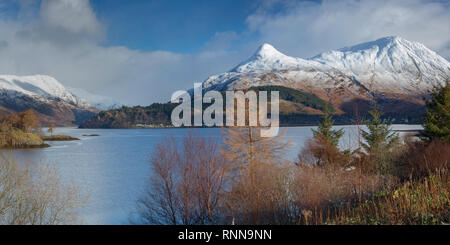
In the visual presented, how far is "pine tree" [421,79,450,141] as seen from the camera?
1875 cm

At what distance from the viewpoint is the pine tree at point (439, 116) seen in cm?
1875

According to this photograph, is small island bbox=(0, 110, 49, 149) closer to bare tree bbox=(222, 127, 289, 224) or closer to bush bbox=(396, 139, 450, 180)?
bare tree bbox=(222, 127, 289, 224)

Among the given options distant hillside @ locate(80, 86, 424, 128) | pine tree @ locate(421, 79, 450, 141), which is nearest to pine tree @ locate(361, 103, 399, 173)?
pine tree @ locate(421, 79, 450, 141)

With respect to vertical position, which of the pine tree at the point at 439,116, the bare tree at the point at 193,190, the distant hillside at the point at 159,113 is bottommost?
the bare tree at the point at 193,190

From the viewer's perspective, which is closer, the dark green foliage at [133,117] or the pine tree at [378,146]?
the pine tree at [378,146]

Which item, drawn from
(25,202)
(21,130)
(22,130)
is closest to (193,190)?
(25,202)

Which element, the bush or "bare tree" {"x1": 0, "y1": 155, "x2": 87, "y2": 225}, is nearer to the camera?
"bare tree" {"x1": 0, "y1": 155, "x2": 87, "y2": 225}

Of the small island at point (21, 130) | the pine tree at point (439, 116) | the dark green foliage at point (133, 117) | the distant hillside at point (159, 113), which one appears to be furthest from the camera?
the dark green foliage at point (133, 117)

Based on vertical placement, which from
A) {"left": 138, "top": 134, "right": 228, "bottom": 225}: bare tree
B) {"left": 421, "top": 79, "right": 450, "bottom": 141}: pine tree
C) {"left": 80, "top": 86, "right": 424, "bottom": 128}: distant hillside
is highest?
{"left": 80, "top": 86, "right": 424, "bottom": 128}: distant hillside

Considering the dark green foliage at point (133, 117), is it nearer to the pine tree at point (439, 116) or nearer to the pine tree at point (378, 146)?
the pine tree at point (378, 146)

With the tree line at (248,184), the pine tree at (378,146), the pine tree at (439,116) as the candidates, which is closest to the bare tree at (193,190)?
the tree line at (248,184)

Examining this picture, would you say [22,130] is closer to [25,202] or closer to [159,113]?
[25,202]
